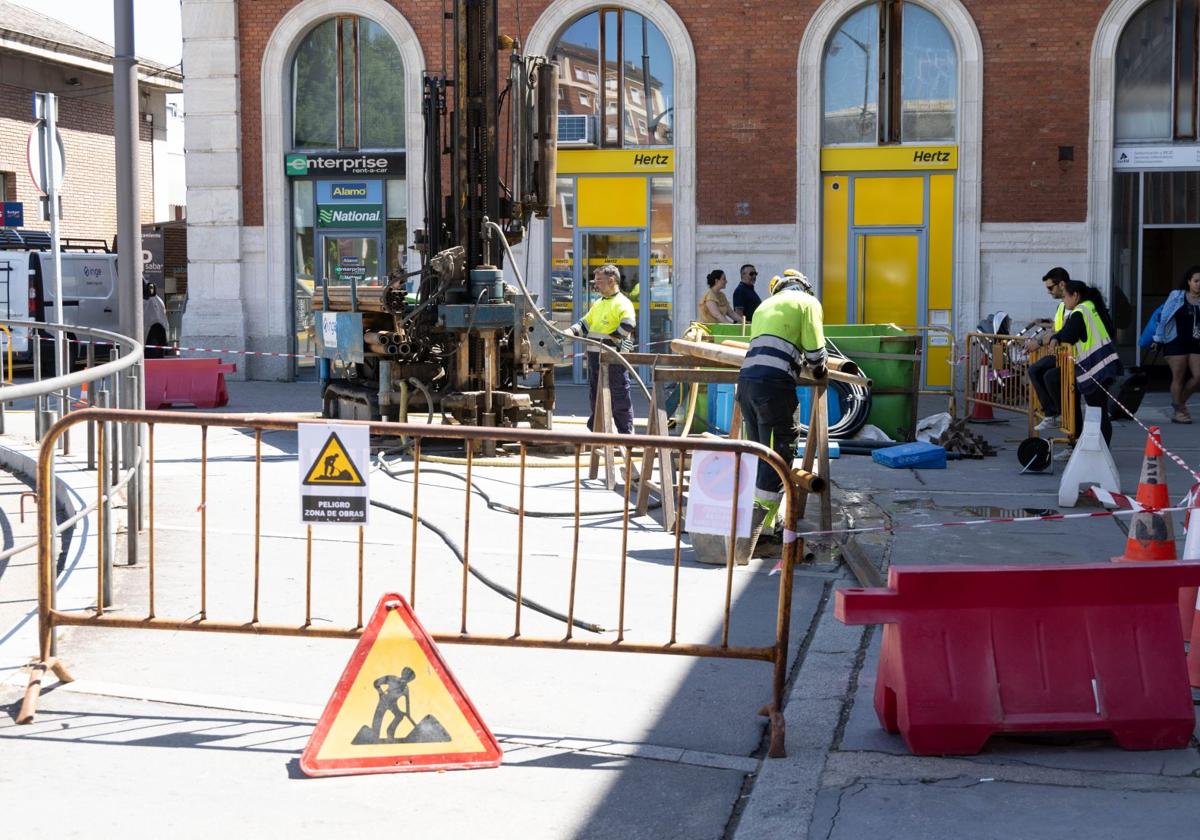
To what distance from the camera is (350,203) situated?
82.1 feet

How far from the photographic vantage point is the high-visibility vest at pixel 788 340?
32.5 ft

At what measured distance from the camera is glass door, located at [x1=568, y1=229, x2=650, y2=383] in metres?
23.8

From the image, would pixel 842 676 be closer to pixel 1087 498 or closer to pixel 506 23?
pixel 1087 498

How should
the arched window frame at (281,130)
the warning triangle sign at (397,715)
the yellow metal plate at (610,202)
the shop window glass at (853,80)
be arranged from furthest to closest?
the arched window frame at (281,130) < the yellow metal plate at (610,202) < the shop window glass at (853,80) < the warning triangle sign at (397,715)

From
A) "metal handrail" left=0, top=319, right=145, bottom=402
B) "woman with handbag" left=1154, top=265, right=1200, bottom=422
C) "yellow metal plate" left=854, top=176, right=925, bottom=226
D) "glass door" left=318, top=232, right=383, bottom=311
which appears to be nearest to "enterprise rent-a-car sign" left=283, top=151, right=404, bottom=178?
"glass door" left=318, top=232, right=383, bottom=311

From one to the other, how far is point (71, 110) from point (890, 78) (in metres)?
22.7

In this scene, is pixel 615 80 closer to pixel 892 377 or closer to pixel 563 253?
pixel 563 253

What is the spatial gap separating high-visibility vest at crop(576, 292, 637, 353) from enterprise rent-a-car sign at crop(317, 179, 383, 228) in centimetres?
1088

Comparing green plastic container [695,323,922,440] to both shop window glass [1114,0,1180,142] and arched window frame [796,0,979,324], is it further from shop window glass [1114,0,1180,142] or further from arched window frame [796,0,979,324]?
shop window glass [1114,0,1180,142]

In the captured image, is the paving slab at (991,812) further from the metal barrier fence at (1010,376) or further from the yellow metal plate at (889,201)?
the yellow metal plate at (889,201)

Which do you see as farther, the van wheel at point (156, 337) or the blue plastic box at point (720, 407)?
the van wheel at point (156, 337)

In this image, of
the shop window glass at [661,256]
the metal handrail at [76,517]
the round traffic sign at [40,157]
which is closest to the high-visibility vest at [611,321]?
the round traffic sign at [40,157]

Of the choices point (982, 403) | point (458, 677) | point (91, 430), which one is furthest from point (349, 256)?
point (458, 677)

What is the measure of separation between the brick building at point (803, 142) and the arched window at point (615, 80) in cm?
3
